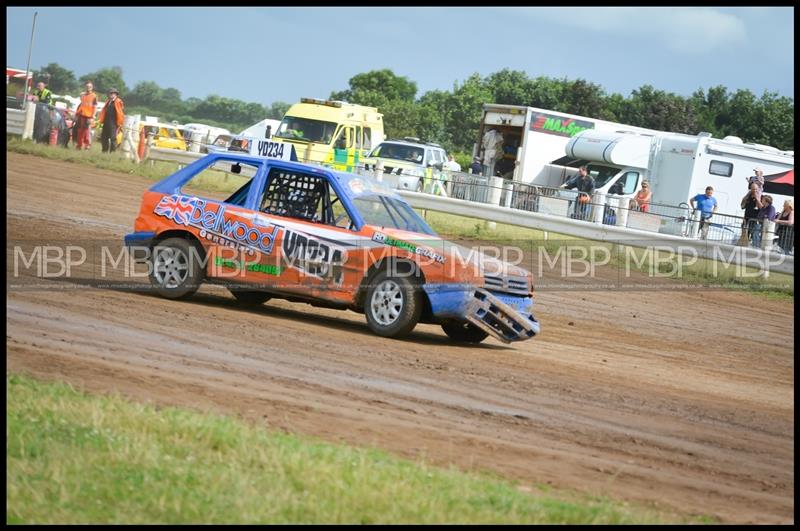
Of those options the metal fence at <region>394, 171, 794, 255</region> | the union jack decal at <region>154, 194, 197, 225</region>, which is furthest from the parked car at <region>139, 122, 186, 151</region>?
the union jack decal at <region>154, 194, 197, 225</region>

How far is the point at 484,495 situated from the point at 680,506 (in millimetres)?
1244

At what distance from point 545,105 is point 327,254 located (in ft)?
257

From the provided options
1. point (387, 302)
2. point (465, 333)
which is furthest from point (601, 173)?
point (387, 302)

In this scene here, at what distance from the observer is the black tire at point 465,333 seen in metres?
12.3

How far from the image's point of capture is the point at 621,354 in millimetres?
12844

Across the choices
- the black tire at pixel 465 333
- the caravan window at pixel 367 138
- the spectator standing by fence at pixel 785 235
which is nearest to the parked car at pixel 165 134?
the caravan window at pixel 367 138

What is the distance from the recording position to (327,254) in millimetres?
11602

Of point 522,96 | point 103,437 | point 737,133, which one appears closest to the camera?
point 103,437

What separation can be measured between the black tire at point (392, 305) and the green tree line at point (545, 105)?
61880mm

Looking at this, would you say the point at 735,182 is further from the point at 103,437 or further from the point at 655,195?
the point at 103,437

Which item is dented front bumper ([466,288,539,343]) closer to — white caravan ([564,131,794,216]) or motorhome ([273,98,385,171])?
white caravan ([564,131,794,216])

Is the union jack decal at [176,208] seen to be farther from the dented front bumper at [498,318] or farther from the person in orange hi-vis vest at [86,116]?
the person in orange hi-vis vest at [86,116]

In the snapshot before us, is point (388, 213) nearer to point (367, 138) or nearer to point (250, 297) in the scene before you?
point (250, 297)

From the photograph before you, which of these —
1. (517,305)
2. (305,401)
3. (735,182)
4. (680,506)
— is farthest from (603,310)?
(735,182)
